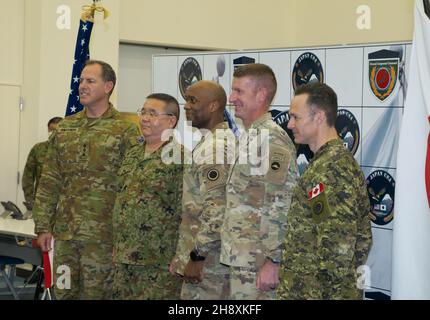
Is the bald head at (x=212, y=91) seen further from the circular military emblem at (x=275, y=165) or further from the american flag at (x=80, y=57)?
the american flag at (x=80, y=57)

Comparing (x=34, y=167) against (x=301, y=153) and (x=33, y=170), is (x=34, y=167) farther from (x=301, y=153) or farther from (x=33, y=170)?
(x=301, y=153)

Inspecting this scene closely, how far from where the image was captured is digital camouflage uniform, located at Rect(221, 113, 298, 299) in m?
3.40

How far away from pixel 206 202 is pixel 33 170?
15.6 feet

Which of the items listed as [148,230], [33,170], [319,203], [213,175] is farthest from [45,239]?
[33,170]

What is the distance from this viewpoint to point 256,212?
3.45 m

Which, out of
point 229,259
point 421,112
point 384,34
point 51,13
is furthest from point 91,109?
point 384,34

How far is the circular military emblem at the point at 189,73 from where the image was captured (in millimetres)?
5500

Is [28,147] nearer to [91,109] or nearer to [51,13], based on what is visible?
[51,13]

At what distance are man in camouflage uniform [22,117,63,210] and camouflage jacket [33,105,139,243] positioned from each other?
3813 mm

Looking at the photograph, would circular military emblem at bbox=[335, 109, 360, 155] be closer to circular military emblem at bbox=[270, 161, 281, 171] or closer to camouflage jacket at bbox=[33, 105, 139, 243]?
circular military emblem at bbox=[270, 161, 281, 171]

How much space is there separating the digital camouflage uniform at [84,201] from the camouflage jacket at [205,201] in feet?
1.70

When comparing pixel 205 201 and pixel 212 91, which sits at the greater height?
pixel 212 91

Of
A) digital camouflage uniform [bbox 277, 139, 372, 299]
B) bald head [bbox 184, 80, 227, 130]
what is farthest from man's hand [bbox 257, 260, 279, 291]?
bald head [bbox 184, 80, 227, 130]
